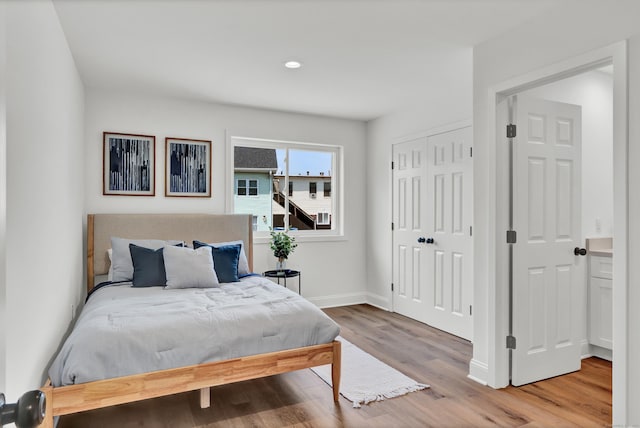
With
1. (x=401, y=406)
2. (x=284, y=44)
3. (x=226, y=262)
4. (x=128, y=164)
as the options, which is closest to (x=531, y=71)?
(x=284, y=44)

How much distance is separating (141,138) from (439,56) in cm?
300

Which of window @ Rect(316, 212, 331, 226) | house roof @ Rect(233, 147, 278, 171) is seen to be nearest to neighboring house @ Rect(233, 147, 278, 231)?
house roof @ Rect(233, 147, 278, 171)

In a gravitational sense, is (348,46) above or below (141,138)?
above

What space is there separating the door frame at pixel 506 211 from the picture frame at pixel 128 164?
329cm

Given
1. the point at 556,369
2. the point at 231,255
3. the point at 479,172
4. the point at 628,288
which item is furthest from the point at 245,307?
the point at 556,369

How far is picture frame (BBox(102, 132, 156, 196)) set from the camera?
3982 millimetres

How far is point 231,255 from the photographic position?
370 cm

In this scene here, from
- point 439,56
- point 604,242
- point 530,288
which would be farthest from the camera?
point 604,242

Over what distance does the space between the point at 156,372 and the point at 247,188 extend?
2.84 metres

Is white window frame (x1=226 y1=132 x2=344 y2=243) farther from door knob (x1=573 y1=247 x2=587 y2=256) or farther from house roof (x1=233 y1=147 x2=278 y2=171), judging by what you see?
door knob (x1=573 y1=247 x2=587 y2=256)

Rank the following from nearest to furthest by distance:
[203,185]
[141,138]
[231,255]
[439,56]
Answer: [439,56] → [231,255] → [141,138] → [203,185]

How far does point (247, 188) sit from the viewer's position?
479 cm

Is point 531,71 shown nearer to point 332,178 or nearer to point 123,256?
point 332,178

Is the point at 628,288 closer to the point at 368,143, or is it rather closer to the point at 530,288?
the point at 530,288
